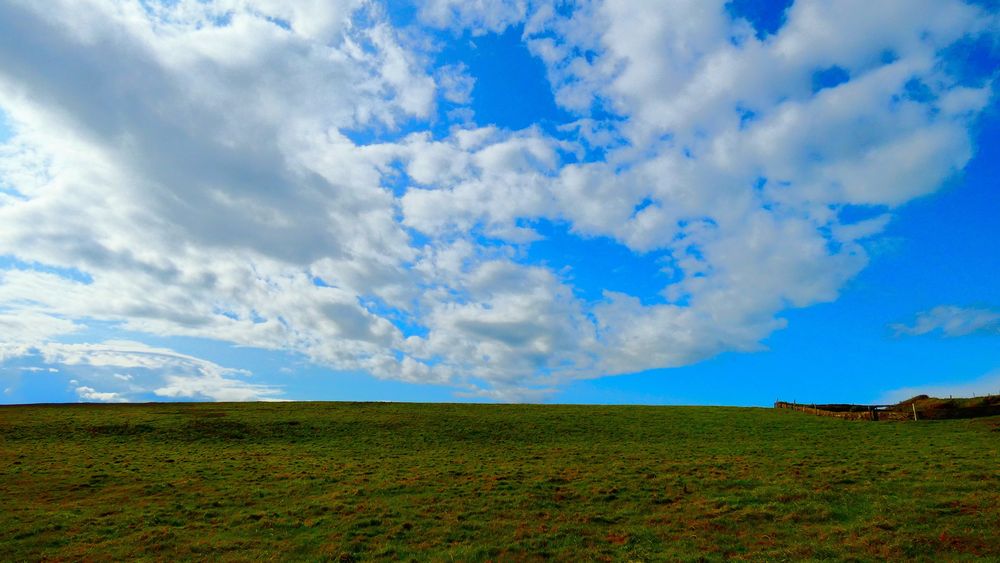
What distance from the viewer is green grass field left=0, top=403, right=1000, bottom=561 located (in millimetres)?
21031

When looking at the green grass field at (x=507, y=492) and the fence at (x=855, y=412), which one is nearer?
the green grass field at (x=507, y=492)

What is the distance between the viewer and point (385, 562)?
1980 cm

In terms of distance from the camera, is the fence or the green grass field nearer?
the green grass field

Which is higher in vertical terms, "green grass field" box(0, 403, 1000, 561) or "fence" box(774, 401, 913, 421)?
"fence" box(774, 401, 913, 421)

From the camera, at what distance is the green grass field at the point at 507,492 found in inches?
828

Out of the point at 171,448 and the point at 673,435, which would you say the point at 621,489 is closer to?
the point at 673,435

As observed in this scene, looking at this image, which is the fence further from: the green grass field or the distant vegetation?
the green grass field

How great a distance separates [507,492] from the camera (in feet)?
94.4

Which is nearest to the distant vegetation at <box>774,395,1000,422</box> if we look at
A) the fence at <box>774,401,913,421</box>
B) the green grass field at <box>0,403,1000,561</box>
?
the fence at <box>774,401,913,421</box>

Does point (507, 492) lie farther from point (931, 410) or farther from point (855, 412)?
point (931, 410)

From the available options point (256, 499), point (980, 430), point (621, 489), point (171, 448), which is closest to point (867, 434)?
point (980, 430)

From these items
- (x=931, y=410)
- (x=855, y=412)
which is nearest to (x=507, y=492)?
(x=855, y=412)

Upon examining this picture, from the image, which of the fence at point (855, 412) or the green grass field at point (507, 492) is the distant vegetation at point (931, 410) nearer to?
the fence at point (855, 412)

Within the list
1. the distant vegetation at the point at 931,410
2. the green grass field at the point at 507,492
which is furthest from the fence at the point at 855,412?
the green grass field at the point at 507,492
